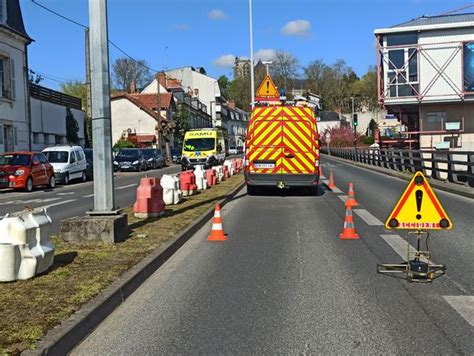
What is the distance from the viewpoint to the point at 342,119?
11756 centimetres

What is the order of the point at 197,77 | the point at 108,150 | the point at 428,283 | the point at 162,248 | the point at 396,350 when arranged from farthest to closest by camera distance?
the point at 197,77
the point at 108,150
the point at 162,248
the point at 428,283
the point at 396,350

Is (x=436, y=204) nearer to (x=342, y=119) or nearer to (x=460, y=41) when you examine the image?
(x=460, y=41)

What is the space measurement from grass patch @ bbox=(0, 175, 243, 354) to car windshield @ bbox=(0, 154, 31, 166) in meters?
14.6

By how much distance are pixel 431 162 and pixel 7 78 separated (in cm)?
2399

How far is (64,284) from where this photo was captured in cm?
609

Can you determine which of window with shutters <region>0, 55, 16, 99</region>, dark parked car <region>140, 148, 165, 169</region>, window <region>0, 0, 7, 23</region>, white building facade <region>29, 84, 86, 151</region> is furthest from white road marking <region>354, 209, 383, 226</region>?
dark parked car <region>140, 148, 165, 169</region>

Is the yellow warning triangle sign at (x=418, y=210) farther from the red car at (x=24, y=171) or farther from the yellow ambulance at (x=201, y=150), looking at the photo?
the yellow ambulance at (x=201, y=150)

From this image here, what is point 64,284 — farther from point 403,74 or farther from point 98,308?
point 403,74

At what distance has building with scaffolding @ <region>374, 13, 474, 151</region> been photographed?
32.9m

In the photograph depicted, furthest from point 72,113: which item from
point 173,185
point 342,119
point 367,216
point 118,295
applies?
point 342,119

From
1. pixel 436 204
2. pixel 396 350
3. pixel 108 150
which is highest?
pixel 108 150

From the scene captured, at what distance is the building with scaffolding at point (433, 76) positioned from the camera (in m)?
32.9

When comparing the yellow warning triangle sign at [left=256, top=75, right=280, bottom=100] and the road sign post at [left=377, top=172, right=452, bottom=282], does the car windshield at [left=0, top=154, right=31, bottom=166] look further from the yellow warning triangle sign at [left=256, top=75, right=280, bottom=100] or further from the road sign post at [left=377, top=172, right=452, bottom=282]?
the road sign post at [left=377, top=172, right=452, bottom=282]

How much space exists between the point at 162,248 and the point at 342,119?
112522 millimetres
